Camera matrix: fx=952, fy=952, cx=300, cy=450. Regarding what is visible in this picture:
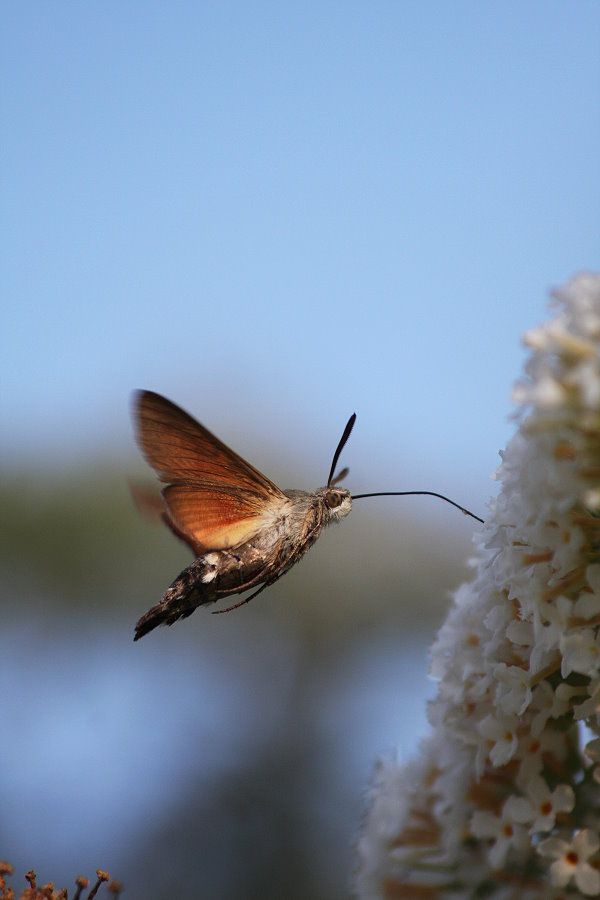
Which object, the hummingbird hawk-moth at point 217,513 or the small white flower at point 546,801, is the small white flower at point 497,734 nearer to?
the small white flower at point 546,801

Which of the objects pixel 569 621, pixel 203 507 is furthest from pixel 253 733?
pixel 569 621

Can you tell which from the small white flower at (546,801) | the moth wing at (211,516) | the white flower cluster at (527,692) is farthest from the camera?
the moth wing at (211,516)

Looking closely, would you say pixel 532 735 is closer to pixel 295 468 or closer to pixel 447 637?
pixel 447 637

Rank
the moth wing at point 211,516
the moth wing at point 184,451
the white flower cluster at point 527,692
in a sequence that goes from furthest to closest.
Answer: the moth wing at point 211,516 → the moth wing at point 184,451 → the white flower cluster at point 527,692

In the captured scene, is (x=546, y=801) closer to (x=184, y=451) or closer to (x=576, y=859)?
(x=576, y=859)

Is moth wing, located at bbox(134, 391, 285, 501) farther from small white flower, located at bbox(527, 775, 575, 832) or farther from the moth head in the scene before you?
small white flower, located at bbox(527, 775, 575, 832)

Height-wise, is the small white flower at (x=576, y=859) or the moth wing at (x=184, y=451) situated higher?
the moth wing at (x=184, y=451)

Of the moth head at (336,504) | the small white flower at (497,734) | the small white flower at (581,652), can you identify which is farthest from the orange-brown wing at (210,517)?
the small white flower at (581,652)

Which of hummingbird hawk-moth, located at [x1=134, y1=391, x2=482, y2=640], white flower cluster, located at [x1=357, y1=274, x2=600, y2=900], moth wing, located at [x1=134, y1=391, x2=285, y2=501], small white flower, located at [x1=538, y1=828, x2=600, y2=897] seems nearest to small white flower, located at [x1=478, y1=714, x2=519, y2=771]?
white flower cluster, located at [x1=357, y1=274, x2=600, y2=900]
